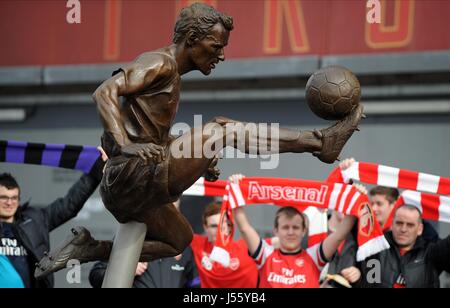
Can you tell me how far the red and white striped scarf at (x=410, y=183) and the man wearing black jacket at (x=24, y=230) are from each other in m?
2.21

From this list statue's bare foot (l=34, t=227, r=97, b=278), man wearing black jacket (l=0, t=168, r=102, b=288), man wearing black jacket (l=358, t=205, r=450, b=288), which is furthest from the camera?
man wearing black jacket (l=0, t=168, r=102, b=288)

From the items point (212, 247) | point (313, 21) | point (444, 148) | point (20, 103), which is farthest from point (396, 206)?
point (20, 103)

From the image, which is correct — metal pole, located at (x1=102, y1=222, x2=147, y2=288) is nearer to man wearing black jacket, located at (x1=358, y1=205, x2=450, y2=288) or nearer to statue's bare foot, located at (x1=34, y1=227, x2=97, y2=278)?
statue's bare foot, located at (x1=34, y1=227, x2=97, y2=278)

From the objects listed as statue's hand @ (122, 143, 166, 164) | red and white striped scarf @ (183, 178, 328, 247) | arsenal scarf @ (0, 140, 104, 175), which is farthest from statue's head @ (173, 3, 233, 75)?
arsenal scarf @ (0, 140, 104, 175)

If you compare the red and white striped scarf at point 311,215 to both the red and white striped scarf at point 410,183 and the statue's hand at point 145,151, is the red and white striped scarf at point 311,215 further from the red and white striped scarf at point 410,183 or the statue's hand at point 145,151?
the statue's hand at point 145,151

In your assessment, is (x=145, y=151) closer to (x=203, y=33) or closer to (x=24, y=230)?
(x=203, y=33)

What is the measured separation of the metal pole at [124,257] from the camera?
17.1 ft

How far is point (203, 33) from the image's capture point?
516 centimetres

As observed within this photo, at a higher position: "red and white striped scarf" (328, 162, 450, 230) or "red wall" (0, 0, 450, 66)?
"red wall" (0, 0, 450, 66)

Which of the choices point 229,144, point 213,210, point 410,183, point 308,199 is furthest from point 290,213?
point 229,144

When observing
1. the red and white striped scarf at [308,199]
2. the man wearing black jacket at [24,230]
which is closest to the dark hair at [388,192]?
the red and white striped scarf at [308,199]

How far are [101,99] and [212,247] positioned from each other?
2.72m

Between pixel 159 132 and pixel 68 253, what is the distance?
3.14 feet

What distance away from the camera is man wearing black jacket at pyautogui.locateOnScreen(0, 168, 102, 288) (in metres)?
6.79
